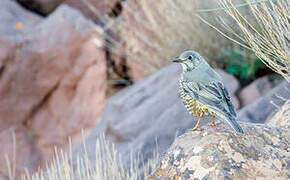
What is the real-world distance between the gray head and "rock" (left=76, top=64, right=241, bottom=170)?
1.86 m

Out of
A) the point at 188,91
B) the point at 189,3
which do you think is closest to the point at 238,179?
the point at 188,91

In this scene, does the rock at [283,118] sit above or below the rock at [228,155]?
below

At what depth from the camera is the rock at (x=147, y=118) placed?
5.59 meters

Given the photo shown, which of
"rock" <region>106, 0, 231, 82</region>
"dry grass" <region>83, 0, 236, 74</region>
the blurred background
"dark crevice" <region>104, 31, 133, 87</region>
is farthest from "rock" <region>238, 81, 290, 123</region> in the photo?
"dark crevice" <region>104, 31, 133, 87</region>

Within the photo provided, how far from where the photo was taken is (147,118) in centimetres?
631

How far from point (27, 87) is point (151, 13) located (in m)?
2.76

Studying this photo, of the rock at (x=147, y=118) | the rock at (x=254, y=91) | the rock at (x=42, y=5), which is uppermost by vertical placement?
the rock at (x=42, y=5)

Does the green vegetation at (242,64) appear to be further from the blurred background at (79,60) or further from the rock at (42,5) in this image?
the rock at (42,5)

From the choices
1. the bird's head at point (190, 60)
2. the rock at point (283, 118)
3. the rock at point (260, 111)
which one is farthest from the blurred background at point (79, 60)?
the bird's head at point (190, 60)

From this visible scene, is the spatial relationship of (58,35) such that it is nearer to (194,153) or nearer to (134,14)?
(134,14)

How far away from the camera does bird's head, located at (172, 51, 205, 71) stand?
3615mm

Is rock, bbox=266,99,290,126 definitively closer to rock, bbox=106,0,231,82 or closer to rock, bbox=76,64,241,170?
rock, bbox=76,64,241,170

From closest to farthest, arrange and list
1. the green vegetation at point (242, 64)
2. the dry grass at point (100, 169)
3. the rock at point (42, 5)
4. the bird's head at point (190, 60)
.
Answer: the bird's head at point (190, 60), the dry grass at point (100, 169), the green vegetation at point (242, 64), the rock at point (42, 5)

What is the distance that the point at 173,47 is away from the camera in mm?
7934
